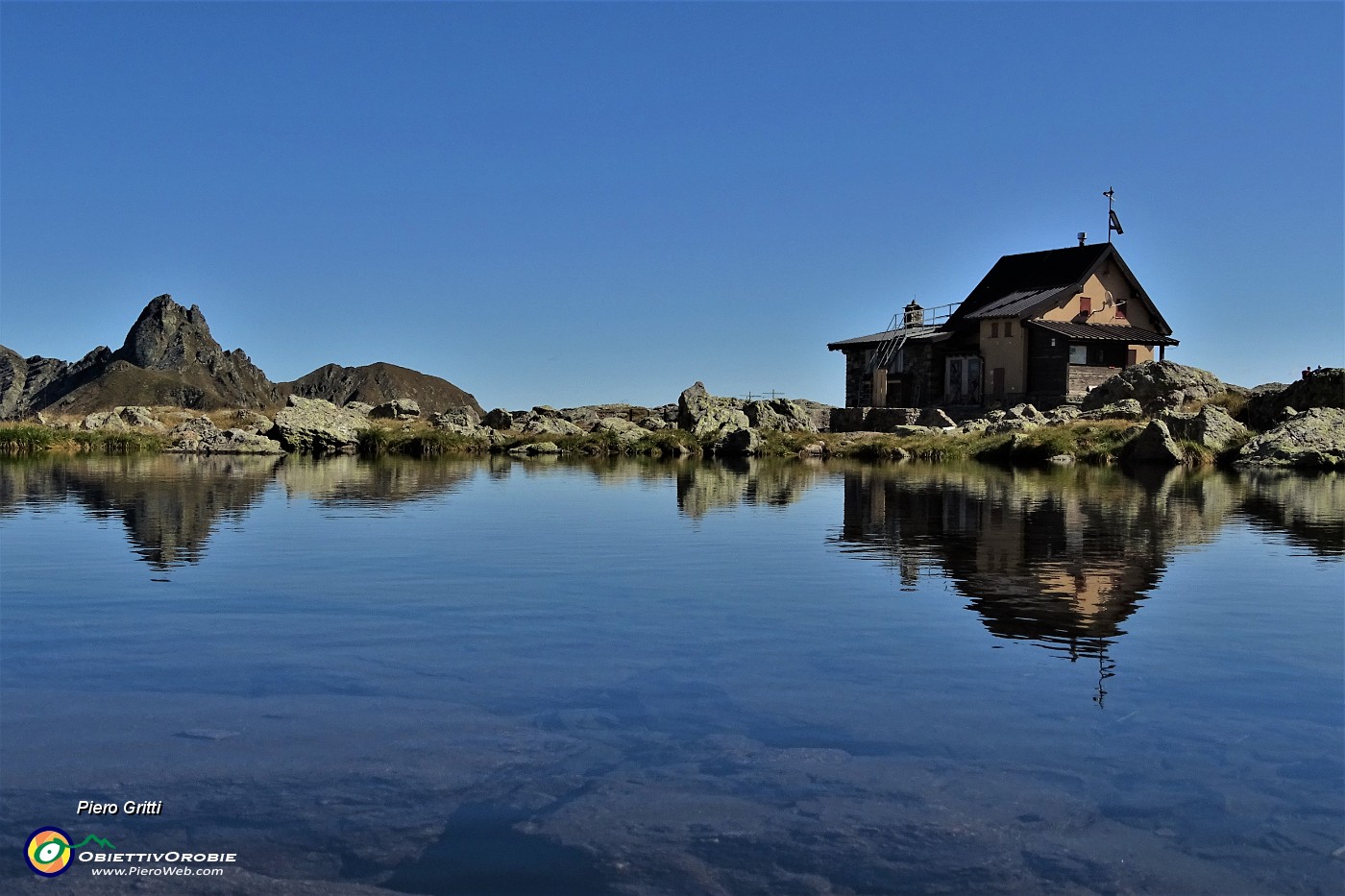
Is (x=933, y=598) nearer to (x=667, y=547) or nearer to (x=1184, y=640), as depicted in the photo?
(x=1184, y=640)

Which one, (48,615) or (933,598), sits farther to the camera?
(933,598)

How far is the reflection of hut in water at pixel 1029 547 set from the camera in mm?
13117

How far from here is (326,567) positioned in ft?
56.0

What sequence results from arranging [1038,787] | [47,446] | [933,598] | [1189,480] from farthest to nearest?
1. [47,446]
2. [1189,480]
3. [933,598]
4. [1038,787]

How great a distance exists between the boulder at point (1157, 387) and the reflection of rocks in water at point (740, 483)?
17.7 metres

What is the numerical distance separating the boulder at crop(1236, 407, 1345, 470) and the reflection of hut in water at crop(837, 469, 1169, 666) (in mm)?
15589

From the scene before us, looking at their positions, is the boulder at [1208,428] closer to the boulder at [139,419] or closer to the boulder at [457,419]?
the boulder at [457,419]

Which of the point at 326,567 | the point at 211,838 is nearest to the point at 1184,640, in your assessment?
the point at 211,838

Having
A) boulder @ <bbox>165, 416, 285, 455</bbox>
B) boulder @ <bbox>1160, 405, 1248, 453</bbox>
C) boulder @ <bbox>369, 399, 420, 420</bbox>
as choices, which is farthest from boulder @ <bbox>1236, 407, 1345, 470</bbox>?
boulder @ <bbox>369, 399, 420, 420</bbox>

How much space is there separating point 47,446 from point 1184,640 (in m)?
55.5

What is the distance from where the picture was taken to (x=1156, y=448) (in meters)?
50.0

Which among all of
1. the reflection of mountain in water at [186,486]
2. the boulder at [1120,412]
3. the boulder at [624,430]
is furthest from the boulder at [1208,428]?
the reflection of mountain in water at [186,486]

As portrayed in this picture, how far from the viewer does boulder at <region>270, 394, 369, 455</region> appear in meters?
62.8

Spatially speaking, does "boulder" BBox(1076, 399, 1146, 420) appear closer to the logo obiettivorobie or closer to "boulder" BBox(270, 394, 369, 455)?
"boulder" BBox(270, 394, 369, 455)
